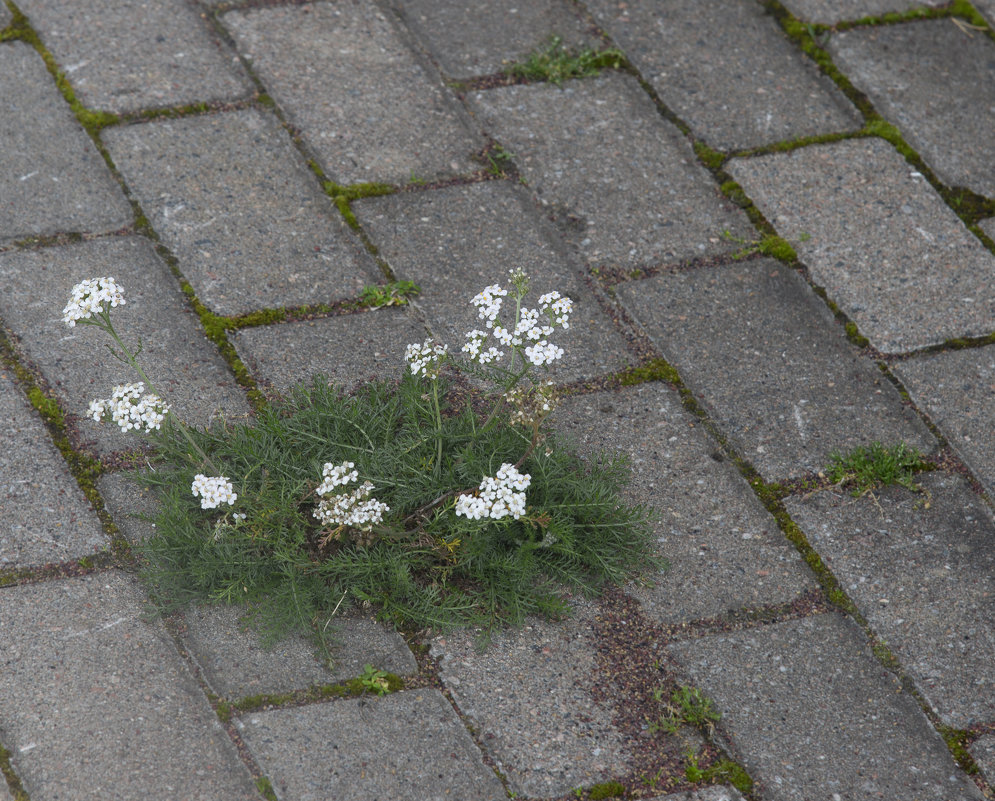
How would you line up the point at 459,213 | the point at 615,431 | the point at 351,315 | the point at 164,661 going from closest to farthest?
the point at 164,661
the point at 615,431
the point at 351,315
the point at 459,213

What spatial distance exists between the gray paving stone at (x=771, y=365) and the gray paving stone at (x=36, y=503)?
1644 millimetres

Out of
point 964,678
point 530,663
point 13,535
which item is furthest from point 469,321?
point 964,678

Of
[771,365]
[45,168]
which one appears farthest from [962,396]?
[45,168]

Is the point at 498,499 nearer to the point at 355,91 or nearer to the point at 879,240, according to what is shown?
the point at 879,240

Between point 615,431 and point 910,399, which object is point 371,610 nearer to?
point 615,431

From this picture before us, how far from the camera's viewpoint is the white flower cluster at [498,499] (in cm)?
240

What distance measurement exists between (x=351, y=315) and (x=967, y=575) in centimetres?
179

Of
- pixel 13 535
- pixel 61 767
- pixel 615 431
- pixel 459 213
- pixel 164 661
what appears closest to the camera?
pixel 61 767

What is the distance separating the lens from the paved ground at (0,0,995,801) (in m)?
2.38

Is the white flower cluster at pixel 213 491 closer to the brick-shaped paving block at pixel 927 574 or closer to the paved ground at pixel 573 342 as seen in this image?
the paved ground at pixel 573 342

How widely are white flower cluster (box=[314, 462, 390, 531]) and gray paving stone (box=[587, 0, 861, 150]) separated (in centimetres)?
204

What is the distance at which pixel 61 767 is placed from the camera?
225 cm

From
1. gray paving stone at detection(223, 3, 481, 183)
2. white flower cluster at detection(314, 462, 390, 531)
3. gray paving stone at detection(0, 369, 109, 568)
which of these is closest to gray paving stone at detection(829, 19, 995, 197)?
gray paving stone at detection(223, 3, 481, 183)

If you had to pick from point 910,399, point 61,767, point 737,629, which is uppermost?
point 910,399
